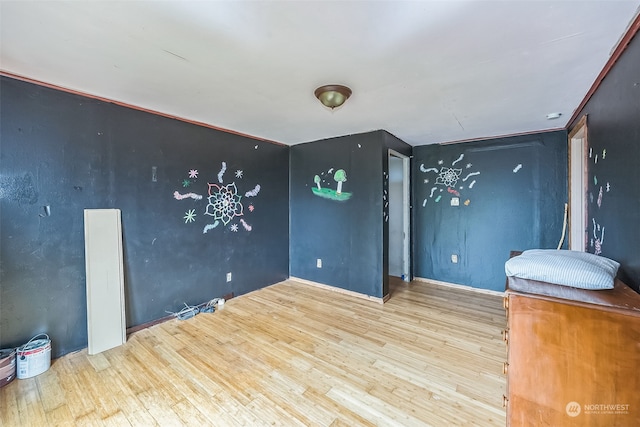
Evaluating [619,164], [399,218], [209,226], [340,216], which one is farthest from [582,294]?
[399,218]

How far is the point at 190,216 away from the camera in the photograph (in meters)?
3.02

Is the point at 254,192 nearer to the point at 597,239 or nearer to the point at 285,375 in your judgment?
the point at 285,375

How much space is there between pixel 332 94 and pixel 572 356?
6.62 feet

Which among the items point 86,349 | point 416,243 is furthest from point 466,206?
point 86,349

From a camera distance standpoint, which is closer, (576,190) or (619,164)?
(619,164)

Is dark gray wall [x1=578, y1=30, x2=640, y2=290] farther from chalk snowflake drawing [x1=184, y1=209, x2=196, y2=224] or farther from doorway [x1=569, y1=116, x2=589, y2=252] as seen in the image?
chalk snowflake drawing [x1=184, y1=209, x2=196, y2=224]

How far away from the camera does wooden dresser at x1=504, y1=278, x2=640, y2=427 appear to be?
96 centimetres

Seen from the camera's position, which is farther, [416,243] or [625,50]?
[416,243]

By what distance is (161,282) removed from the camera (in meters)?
2.80

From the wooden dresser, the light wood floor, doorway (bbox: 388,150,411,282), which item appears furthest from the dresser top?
doorway (bbox: 388,150,411,282)

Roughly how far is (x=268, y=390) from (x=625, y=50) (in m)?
3.00

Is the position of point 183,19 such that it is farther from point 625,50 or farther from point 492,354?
point 492,354

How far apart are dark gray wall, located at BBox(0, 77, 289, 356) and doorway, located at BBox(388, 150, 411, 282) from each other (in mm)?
2223

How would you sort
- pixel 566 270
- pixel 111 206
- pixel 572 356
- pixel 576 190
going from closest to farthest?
pixel 572 356 < pixel 566 270 < pixel 111 206 < pixel 576 190
